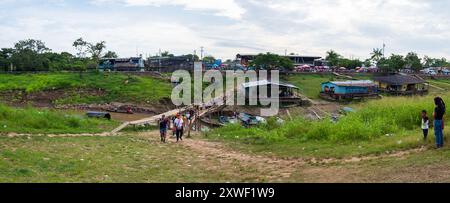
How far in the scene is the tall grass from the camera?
1916 cm

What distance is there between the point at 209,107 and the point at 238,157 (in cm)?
2498

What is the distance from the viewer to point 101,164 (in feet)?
48.8

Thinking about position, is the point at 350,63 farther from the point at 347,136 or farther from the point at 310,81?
the point at 347,136

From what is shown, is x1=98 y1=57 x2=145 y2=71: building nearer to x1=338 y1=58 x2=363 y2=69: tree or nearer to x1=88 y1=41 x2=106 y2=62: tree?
x1=88 y1=41 x2=106 y2=62: tree

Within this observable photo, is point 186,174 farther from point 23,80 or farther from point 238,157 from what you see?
point 23,80

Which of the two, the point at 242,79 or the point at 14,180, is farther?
the point at 242,79


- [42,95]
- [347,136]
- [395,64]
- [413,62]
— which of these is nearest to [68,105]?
[42,95]

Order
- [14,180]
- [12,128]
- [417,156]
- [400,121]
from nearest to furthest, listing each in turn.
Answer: [14,180] → [417,156] → [400,121] → [12,128]

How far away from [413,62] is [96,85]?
60199 mm

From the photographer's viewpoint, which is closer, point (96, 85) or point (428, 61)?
point (96, 85)

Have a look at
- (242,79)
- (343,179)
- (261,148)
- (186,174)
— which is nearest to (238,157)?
(261,148)

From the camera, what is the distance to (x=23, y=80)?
207ft

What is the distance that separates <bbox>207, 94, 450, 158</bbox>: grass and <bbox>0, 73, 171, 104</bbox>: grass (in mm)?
31705
